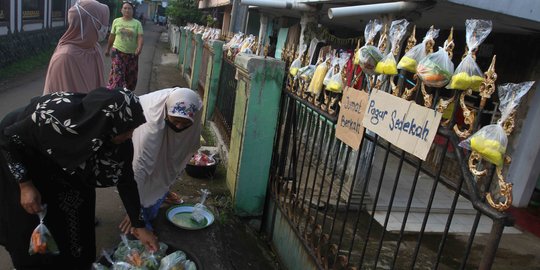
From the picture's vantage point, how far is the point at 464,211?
5258mm

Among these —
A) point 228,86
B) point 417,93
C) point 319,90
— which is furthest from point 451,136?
point 228,86

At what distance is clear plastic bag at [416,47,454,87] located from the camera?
159cm

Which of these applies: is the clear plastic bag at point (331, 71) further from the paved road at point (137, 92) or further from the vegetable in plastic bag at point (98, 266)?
the paved road at point (137, 92)

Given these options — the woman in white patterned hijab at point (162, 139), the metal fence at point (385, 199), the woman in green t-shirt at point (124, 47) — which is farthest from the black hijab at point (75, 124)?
the woman in green t-shirt at point (124, 47)

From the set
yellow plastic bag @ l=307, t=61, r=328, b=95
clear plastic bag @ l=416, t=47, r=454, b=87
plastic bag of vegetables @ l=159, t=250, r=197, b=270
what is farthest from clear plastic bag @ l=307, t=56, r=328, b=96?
plastic bag of vegetables @ l=159, t=250, r=197, b=270

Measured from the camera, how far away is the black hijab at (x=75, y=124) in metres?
1.77

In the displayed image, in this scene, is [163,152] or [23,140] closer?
[23,140]

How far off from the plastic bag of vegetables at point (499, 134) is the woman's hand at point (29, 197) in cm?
202

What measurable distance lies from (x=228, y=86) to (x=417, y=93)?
386 centimetres

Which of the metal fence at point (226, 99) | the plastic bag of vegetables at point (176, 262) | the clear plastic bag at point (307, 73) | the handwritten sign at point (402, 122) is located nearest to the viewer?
the handwritten sign at point (402, 122)

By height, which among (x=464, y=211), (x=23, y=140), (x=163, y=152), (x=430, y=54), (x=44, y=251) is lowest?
(x=464, y=211)

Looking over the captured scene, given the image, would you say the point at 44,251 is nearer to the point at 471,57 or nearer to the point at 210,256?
the point at 210,256

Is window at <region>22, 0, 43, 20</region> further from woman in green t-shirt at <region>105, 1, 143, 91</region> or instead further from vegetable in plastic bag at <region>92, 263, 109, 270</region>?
vegetable in plastic bag at <region>92, 263, 109, 270</region>

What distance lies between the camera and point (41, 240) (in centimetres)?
201
